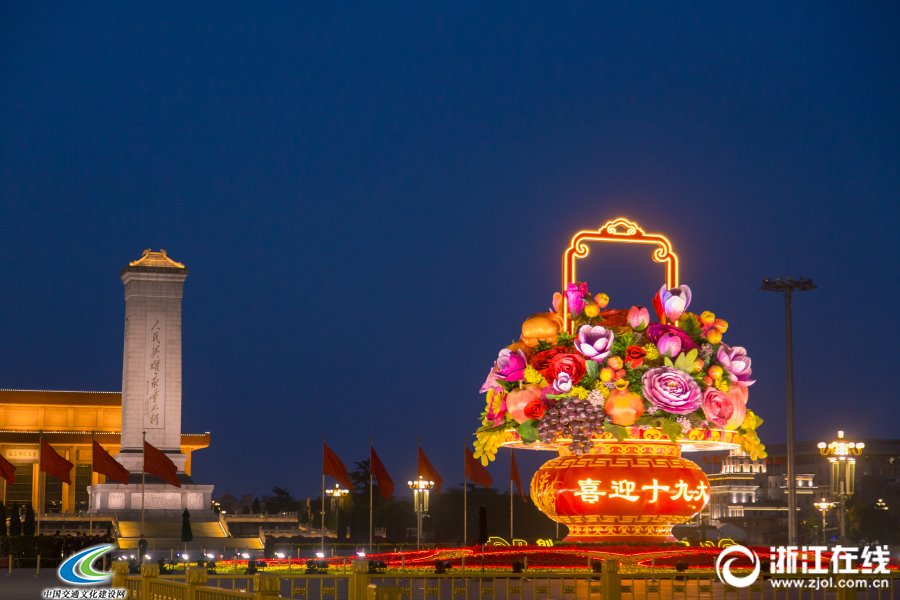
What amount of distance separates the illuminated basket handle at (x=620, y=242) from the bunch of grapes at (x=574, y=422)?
2.02m

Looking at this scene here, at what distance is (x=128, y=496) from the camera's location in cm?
5759

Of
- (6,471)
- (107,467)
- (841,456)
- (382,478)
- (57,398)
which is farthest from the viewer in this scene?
(57,398)

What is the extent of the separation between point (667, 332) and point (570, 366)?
144cm

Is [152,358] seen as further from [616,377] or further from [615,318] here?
[616,377]

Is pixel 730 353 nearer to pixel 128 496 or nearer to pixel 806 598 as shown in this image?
pixel 806 598

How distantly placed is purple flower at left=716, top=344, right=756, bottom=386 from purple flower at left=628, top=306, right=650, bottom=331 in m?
1.08

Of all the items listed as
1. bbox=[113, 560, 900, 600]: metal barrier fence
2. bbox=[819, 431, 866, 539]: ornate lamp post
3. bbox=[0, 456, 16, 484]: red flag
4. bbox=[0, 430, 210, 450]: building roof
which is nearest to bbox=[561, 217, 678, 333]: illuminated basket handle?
bbox=[113, 560, 900, 600]: metal barrier fence

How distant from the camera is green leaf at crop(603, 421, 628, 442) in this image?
18.0 metres

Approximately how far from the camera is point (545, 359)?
18125 millimetres

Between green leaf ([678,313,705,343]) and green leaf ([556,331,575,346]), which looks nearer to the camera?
green leaf ([556,331,575,346])

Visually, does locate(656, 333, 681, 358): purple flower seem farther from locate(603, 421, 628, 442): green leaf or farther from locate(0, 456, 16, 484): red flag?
locate(0, 456, 16, 484): red flag

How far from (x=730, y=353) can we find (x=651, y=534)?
262cm

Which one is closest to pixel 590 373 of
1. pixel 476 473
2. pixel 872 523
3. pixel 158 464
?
pixel 476 473
